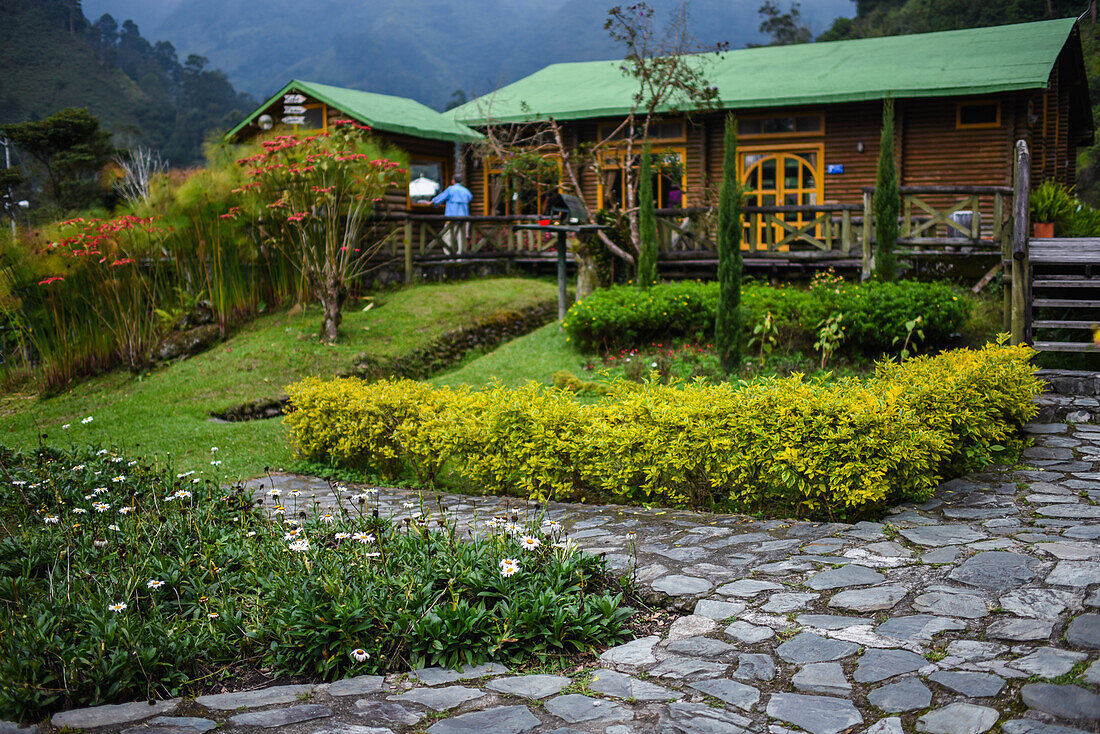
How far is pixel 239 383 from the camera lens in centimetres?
1195

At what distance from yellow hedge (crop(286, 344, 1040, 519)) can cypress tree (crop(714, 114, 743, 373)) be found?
288 centimetres

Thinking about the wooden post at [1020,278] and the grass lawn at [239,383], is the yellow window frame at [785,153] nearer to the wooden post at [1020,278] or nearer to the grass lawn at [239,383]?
the grass lawn at [239,383]

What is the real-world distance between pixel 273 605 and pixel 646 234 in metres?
10.1

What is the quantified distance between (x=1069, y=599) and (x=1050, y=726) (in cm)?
119

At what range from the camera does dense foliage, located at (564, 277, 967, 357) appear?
9.96 m

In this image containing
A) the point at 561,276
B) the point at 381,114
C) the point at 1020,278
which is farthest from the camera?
the point at 381,114

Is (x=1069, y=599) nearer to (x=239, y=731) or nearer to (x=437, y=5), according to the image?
(x=239, y=731)

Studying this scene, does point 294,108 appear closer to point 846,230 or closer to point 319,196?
point 319,196

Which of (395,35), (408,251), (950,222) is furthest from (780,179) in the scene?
(395,35)

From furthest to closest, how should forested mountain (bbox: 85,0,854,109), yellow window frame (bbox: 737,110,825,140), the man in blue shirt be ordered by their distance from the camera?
forested mountain (bbox: 85,0,854,109) < the man in blue shirt < yellow window frame (bbox: 737,110,825,140)

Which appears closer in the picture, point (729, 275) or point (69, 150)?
point (729, 275)

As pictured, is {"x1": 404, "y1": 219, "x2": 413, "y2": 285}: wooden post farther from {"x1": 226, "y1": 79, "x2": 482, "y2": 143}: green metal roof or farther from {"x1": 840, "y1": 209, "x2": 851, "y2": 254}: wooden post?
{"x1": 840, "y1": 209, "x2": 851, "y2": 254}: wooden post

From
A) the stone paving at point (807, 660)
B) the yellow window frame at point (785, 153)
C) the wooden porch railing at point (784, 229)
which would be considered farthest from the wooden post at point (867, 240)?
the stone paving at point (807, 660)

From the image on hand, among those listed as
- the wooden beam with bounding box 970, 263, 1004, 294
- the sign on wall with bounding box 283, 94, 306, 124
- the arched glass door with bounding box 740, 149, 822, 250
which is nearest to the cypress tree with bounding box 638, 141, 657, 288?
the wooden beam with bounding box 970, 263, 1004, 294
